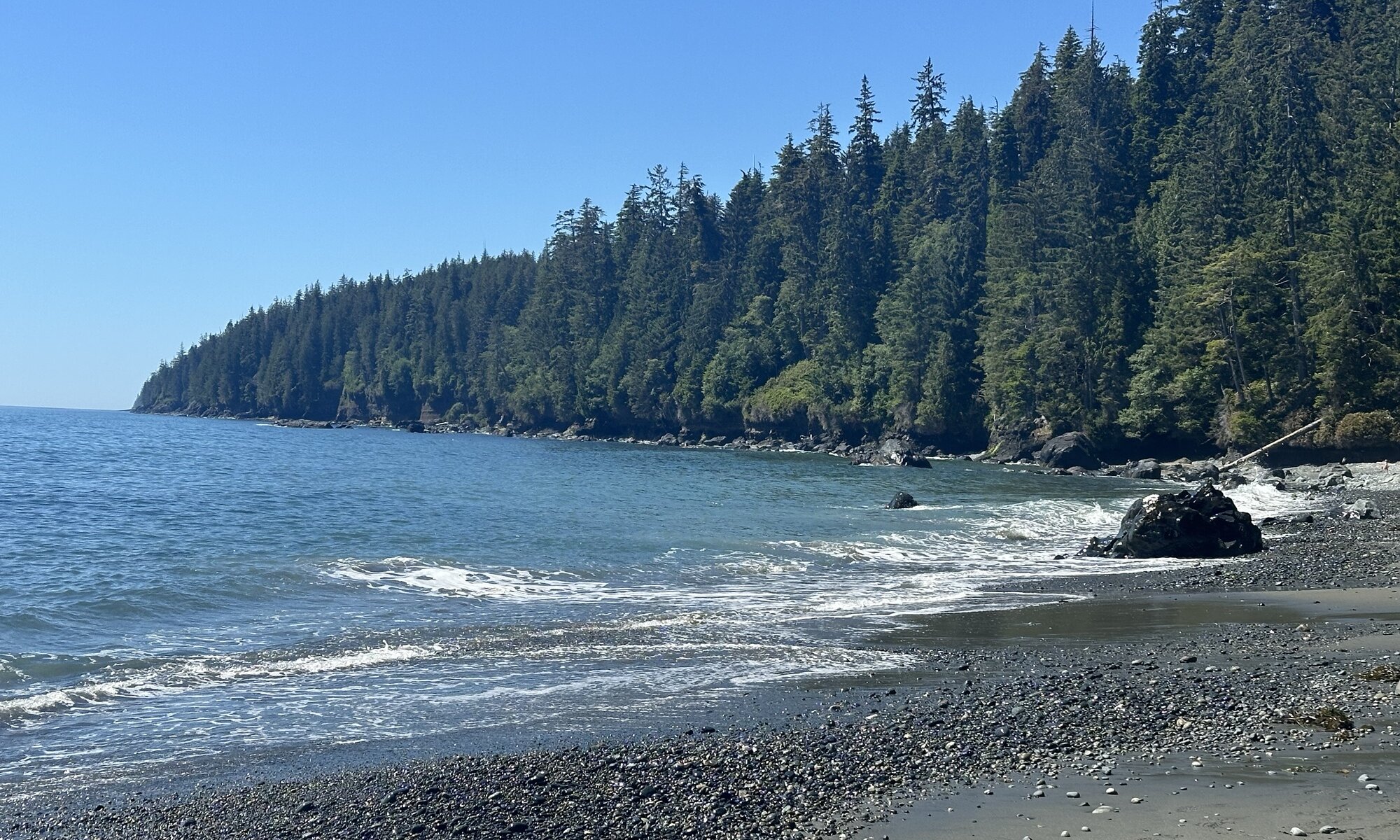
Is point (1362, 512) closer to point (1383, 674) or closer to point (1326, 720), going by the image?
point (1383, 674)

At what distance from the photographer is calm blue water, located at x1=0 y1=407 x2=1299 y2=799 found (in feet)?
41.0

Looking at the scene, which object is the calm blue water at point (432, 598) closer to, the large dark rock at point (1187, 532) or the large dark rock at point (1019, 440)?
the large dark rock at point (1187, 532)

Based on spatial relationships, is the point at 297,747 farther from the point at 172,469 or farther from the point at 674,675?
the point at 172,469

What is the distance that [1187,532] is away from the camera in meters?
26.6

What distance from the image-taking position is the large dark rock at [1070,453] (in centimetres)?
6488

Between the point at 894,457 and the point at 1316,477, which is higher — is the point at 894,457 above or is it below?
above

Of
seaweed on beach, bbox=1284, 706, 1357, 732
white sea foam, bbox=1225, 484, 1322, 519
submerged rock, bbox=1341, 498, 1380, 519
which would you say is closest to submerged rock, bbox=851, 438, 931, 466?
white sea foam, bbox=1225, 484, 1322, 519

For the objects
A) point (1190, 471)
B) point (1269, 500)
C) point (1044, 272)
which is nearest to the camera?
point (1269, 500)

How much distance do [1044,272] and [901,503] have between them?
4800 cm

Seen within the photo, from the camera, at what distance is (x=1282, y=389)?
59438 millimetres

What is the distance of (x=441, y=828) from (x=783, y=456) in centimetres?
7401

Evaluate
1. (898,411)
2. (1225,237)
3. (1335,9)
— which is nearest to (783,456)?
(898,411)

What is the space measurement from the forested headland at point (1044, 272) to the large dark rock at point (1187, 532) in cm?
3348

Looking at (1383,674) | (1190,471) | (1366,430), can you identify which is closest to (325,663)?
(1383,674)
